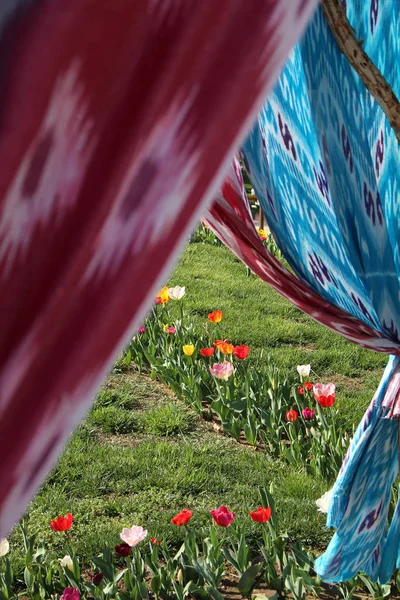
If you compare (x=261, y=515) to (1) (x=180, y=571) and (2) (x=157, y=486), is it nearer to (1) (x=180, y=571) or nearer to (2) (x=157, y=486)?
(1) (x=180, y=571)

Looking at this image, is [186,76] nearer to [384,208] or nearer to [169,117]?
[169,117]

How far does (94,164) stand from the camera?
512 millimetres

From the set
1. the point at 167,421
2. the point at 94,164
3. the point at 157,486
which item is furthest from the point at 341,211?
the point at 167,421

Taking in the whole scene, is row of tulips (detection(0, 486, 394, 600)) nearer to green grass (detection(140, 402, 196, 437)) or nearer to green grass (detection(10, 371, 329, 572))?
green grass (detection(10, 371, 329, 572))

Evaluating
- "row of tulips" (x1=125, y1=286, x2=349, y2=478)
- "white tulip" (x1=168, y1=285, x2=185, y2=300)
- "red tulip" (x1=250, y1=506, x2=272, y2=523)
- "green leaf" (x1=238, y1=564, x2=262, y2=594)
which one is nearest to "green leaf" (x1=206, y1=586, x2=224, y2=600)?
"green leaf" (x1=238, y1=564, x2=262, y2=594)

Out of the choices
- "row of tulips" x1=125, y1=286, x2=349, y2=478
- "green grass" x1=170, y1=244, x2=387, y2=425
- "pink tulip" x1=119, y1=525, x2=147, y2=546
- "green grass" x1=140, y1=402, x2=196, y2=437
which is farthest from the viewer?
"green grass" x1=170, y1=244, x2=387, y2=425

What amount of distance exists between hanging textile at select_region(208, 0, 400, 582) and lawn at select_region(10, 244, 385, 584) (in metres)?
0.60

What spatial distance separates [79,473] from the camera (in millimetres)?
3115

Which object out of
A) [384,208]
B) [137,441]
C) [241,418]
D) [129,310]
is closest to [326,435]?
[241,418]

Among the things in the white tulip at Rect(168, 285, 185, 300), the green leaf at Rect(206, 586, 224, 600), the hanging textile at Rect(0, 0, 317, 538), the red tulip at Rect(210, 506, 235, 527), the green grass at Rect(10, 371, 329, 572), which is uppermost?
the hanging textile at Rect(0, 0, 317, 538)

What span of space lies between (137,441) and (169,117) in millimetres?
3044

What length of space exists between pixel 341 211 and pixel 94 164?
4.80ft

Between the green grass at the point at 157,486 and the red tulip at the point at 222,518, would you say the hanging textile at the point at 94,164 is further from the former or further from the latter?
the green grass at the point at 157,486

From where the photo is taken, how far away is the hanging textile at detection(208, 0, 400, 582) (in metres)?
1.79
